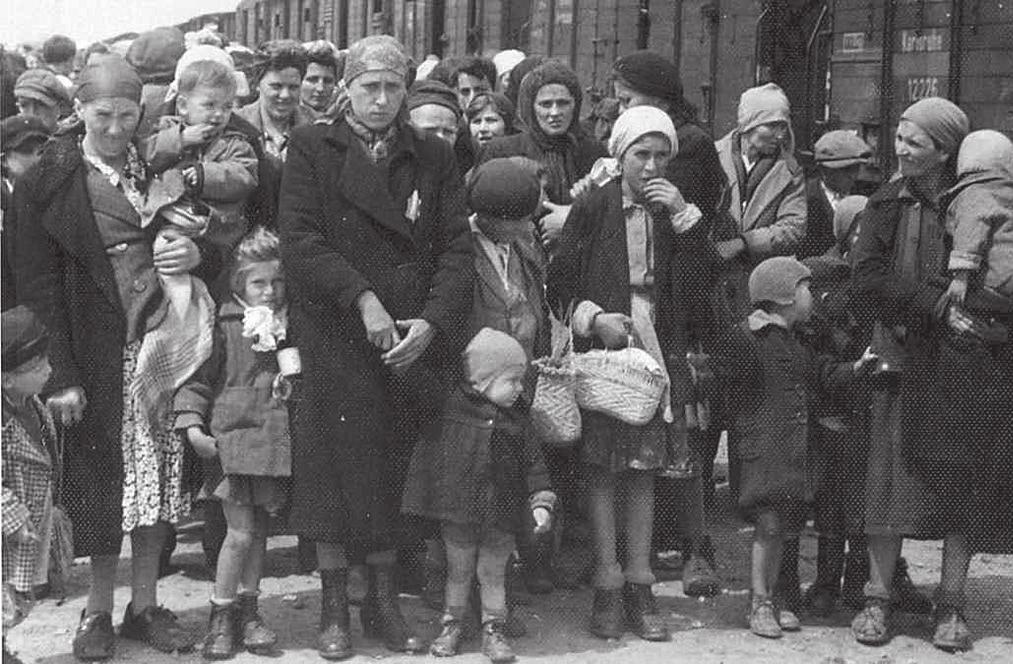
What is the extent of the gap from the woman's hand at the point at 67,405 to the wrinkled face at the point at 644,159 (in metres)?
2.06

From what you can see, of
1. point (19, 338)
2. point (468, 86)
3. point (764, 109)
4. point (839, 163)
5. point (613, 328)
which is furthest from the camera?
point (468, 86)

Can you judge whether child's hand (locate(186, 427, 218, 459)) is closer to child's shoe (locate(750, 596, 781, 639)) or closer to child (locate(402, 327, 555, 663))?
child (locate(402, 327, 555, 663))

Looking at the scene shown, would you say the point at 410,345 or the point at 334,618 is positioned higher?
the point at 410,345

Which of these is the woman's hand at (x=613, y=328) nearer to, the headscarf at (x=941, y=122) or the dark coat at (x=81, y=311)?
the headscarf at (x=941, y=122)

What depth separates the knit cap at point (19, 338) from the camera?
4555 millimetres

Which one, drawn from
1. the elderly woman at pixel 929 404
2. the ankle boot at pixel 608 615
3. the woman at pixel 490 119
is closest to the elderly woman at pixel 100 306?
the ankle boot at pixel 608 615

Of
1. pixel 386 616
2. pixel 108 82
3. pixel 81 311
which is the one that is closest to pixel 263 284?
pixel 81 311

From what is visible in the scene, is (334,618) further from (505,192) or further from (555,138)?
(555,138)

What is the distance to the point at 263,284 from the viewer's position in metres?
5.40

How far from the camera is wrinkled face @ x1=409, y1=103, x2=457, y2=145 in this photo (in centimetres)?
643

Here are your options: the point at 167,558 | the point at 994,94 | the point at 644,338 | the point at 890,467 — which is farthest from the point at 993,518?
the point at 994,94

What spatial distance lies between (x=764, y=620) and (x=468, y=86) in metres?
3.39

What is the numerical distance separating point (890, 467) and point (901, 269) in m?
0.71

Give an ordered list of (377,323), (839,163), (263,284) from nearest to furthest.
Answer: (377,323)
(263,284)
(839,163)
